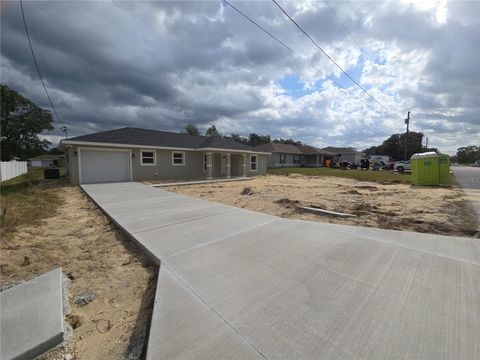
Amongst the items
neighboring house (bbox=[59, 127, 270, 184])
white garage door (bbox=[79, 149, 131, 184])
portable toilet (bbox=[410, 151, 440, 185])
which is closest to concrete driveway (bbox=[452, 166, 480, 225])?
portable toilet (bbox=[410, 151, 440, 185])

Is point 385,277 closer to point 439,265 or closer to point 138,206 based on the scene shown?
point 439,265

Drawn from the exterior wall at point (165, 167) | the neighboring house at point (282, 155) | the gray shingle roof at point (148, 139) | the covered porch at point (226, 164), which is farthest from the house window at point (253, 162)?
the neighboring house at point (282, 155)

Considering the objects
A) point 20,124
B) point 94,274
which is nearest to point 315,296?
point 94,274

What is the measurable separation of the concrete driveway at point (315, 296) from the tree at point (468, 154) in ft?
440

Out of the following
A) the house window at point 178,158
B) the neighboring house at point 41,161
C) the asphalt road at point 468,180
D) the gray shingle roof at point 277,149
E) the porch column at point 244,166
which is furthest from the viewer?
the neighboring house at point 41,161

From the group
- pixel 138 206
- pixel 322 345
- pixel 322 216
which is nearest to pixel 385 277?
pixel 322 345

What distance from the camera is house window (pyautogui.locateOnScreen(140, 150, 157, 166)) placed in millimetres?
16498

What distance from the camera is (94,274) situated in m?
3.35

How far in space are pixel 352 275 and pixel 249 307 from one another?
4.42 ft

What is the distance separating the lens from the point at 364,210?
697 cm

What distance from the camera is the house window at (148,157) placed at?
650 inches

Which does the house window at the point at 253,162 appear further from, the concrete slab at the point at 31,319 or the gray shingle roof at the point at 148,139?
the concrete slab at the point at 31,319

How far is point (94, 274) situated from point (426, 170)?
17.2 metres

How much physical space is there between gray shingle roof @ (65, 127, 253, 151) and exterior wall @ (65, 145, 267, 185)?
0.47m
